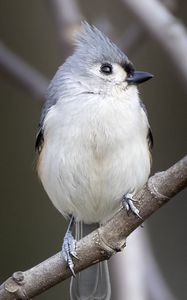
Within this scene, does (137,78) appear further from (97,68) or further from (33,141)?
(33,141)

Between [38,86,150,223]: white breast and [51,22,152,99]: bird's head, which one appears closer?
[38,86,150,223]: white breast

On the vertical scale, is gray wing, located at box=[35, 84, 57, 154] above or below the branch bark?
above

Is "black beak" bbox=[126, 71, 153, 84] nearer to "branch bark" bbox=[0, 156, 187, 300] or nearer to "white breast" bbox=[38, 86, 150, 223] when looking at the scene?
"white breast" bbox=[38, 86, 150, 223]

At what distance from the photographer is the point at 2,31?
380 centimetres

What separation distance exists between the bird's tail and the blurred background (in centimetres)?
74

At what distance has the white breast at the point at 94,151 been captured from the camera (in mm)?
2541

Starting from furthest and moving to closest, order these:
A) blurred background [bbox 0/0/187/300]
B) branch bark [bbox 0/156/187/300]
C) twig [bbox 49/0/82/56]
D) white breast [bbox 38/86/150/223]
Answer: blurred background [bbox 0/0/187/300]
twig [bbox 49/0/82/56]
white breast [bbox 38/86/150/223]
branch bark [bbox 0/156/187/300]

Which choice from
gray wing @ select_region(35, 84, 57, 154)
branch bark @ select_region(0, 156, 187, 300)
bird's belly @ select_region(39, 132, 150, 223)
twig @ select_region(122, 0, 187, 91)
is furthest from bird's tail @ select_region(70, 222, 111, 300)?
twig @ select_region(122, 0, 187, 91)

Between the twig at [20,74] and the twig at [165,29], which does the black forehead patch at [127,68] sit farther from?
the twig at [20,74]

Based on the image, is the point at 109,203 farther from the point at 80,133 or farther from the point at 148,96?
the point at 148,96

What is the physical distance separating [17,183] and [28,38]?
2.33 ft

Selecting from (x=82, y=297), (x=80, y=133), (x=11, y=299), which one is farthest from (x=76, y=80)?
(x=11, y=299)

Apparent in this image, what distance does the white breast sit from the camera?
2.54m

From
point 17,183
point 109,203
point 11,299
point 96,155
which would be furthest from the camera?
point 17,183
